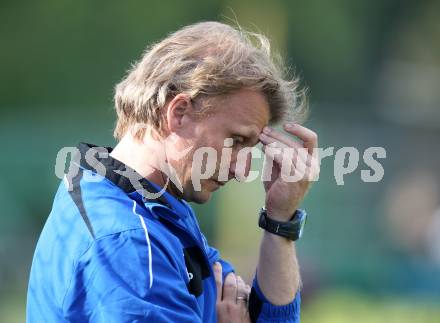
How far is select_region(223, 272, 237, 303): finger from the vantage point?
2861 mm

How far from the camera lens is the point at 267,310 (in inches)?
113

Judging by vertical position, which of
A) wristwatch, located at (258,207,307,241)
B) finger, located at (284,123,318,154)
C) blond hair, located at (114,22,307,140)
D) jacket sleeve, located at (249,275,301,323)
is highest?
blond hair, located at (114,22,307,140)

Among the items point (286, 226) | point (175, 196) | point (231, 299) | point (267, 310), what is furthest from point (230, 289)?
point (175, 196)

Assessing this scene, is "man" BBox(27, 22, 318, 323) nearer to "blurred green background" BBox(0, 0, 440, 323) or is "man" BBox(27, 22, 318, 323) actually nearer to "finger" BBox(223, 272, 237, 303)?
"finger" BBox(223, 272, 237, 303)

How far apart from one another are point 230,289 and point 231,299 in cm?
4

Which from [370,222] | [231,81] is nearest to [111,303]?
[231,81]

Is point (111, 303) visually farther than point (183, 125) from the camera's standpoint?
No

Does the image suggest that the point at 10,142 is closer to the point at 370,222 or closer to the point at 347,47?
the point at 370,222

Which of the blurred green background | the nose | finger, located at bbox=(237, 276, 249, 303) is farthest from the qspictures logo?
the blurred green background

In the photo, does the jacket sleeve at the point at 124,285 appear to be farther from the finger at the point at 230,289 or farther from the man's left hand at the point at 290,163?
the man's left hand at the point at 290,163

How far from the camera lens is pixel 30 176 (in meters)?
10.7

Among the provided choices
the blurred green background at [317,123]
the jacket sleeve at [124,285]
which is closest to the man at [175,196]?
the jacket sleeve at [124,285]

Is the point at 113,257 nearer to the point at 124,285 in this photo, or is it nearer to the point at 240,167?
the point at 124,285

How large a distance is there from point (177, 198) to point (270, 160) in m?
0.42
